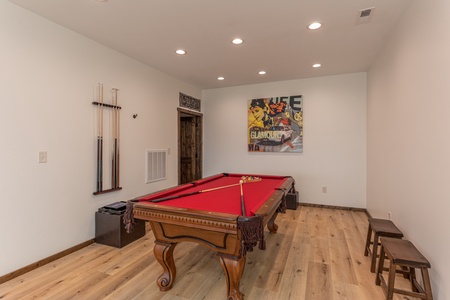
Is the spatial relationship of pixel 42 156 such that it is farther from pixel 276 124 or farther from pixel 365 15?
pixel 276 124

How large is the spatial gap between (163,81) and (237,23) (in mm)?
2179

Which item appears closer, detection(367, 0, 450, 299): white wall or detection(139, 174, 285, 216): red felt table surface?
detection(367, 0, 450, 299): white wall

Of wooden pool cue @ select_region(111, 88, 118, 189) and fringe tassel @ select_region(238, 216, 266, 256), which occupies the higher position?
wooden pool cue @ select_region(111, 88, 118, 189)

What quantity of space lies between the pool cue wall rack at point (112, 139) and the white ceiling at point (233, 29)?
77 centimetres

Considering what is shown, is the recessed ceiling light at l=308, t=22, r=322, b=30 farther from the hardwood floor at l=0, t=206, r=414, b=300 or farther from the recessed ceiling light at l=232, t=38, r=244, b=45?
the hardwood floor at l=0, t=206, r=414, b=300

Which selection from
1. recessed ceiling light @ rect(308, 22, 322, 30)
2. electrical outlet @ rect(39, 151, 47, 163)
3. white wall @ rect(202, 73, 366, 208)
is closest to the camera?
electrical outlet @ rect(39, 151, 47, 163)

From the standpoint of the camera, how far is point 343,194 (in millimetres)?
4445

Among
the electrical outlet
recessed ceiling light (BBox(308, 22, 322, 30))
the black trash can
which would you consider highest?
recessed ceiling light (BBox(308, 22, 322, 30))

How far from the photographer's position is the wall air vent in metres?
3.90

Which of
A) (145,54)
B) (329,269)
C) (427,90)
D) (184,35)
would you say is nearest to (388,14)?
(427,90)

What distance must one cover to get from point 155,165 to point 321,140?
3.25 m

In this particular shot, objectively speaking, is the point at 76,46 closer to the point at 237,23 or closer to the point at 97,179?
the point at 97,179

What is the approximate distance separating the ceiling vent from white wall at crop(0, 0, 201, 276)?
3.09 meters

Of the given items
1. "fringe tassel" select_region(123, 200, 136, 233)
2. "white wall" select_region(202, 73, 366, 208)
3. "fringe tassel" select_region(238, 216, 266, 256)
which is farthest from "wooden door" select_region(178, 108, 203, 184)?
"fringe tassel" select_region(238, 216, 266, 256)
